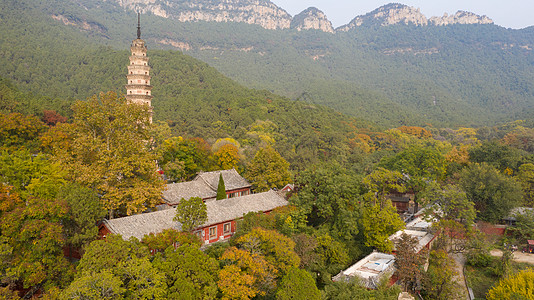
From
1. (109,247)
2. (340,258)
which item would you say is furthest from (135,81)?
(340,258)

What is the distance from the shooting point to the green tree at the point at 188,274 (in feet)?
48.5

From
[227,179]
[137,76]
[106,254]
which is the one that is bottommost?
[227,179]

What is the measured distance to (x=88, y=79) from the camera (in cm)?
8475

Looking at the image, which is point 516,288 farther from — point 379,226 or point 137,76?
point 137,76

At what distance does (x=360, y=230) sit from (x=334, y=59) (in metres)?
185

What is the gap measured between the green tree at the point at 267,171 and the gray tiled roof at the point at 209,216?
4.29m

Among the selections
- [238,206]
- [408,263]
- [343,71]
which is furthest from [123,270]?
[343,71]

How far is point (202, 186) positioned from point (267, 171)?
7323 mm

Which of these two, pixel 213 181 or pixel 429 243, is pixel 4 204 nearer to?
pixel 213 181

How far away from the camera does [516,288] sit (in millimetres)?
18469

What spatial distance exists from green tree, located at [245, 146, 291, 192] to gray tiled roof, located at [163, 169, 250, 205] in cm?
118

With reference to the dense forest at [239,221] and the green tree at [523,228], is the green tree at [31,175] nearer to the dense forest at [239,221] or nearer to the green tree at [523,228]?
the dense forest at [239,221]

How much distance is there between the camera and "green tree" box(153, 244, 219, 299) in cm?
1477

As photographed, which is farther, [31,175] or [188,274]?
[31,175]
